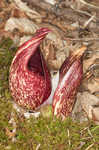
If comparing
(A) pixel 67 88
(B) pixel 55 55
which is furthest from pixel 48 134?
(B) pixel 55 55

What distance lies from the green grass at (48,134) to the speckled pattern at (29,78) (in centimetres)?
10

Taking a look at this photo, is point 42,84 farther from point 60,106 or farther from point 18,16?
point 18,16

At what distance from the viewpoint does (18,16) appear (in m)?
1.83

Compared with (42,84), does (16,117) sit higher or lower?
lower

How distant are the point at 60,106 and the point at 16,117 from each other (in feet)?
0.82

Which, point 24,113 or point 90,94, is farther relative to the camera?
point 90,94

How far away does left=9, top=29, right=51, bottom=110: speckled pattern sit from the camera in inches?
49.5

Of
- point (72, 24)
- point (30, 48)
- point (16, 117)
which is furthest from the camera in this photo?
point (72, 24)

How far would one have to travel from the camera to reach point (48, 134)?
50.9 inches

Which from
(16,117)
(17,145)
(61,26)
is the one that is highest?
(61,26)

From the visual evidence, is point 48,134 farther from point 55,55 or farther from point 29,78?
point 55,55

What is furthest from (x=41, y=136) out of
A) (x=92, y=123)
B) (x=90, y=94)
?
(x=90, y=94)

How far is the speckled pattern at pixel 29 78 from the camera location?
4.12ft

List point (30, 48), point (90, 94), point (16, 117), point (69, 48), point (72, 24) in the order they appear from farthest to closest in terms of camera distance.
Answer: point (72, 24) < point (69, 48) < point (90, 94) < point (16, 117) < point (30, 48)
